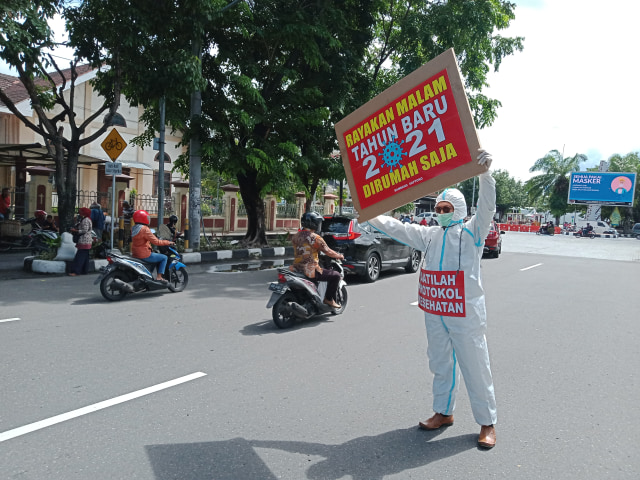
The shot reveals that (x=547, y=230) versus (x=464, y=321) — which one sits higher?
(x=547, y=230)

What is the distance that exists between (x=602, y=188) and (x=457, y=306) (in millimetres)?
60622

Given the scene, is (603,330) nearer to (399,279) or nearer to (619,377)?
(619,377)

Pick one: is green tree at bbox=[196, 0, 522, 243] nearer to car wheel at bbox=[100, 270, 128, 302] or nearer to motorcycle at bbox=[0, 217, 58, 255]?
motorcycle at bbox=[0, 217, 58, 255]

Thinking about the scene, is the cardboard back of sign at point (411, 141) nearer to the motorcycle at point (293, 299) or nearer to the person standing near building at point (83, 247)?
the motorcycle at point (293, 299)

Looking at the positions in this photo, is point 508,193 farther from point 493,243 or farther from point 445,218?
point 445,218

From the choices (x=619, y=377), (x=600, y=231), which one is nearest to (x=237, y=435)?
(x=619, y=377)

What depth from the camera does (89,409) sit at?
3.81 m

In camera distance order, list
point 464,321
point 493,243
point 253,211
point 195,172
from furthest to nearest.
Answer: point 493,243 → point 253,211 → point 195,172 → point 464,321

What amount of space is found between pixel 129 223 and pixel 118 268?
25.4 feet

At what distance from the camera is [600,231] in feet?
175

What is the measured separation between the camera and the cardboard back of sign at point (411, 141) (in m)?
3.48

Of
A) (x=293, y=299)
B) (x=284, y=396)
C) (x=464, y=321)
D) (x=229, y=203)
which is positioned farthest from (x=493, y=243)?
(x=464, y=321)

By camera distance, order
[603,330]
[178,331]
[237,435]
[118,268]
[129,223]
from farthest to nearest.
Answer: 1. [129,223]
2. [118,268]
3. [603,330]
4. [178,331]
5. [237,435]

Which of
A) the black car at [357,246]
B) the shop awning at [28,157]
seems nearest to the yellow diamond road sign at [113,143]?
the black car at [357,246]
